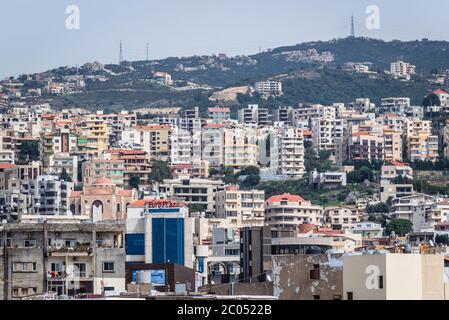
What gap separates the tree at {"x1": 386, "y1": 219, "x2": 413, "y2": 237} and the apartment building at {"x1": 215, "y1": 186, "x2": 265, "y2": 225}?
5823 millimetres

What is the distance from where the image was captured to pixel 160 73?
16500 centimetres

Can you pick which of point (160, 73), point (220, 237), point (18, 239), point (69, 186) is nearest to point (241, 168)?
point (69, 186)

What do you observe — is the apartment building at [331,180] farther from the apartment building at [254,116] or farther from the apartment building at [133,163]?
the apartment building at [254,116]

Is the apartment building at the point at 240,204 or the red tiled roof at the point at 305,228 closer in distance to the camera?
the red tiled roof at the point at 305,228

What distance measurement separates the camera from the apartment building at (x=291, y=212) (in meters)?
82.3

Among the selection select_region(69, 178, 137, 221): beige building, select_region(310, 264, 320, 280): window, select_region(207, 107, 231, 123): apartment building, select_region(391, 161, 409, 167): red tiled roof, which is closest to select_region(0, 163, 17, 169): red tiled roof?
select_region(69, 178, 137, 221): beige building

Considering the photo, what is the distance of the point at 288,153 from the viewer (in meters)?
110

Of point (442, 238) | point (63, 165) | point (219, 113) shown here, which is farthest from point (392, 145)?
point (442, 238)

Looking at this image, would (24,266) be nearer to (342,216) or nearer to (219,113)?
(342,216)

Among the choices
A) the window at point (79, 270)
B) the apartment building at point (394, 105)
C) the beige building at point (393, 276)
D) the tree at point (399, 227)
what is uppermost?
the apartment building at point (394, 105)

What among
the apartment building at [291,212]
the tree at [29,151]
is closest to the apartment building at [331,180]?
the apartment building at [291,212]

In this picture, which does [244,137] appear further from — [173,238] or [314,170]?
[173,238]

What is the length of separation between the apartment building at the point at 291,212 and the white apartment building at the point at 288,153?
20231 mm

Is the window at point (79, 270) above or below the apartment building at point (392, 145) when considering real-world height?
below
